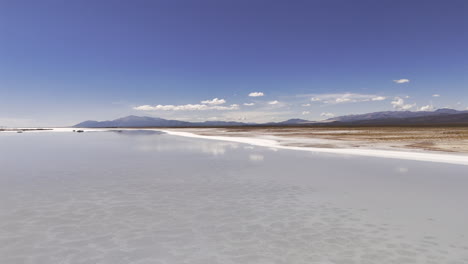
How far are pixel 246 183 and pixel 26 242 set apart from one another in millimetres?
7800

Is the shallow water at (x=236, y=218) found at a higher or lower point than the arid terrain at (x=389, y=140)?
lower

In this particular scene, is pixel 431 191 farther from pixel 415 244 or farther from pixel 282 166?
pixel 282 166

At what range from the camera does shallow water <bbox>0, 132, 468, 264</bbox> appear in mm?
5832

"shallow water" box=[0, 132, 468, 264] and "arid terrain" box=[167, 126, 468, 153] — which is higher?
"arid terrain" box=[167, 126, 468, 153]

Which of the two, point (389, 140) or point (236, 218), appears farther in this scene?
point (389, 140)

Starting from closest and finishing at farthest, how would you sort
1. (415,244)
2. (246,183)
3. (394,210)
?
(415,244) < (394,210) < (246,183)

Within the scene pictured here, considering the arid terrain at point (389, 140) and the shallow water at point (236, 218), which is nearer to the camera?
the shallow water at point (236, 218)

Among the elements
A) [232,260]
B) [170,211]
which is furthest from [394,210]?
[170,211]

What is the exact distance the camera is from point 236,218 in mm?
7957

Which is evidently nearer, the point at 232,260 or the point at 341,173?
the point at 232,260

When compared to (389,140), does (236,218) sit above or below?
below

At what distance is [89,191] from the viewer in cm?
1123

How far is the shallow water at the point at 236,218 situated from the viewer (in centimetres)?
583

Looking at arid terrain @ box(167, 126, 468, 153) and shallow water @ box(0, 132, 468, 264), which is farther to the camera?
arid terrain @ box(167, 126, 468, 153)
